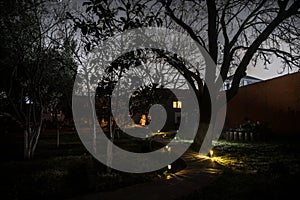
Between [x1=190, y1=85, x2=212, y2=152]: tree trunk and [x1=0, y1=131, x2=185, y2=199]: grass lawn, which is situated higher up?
[x1=190, y1=85, x2=212, y2=152]: tree trunk

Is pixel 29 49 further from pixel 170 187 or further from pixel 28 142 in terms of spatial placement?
pixel 170 187

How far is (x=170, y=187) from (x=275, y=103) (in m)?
14.2

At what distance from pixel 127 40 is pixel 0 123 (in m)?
14.0

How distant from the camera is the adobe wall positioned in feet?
51.9

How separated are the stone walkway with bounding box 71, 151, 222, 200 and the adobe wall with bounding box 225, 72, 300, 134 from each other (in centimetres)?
1052

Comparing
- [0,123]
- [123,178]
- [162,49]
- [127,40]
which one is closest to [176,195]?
[123,178]

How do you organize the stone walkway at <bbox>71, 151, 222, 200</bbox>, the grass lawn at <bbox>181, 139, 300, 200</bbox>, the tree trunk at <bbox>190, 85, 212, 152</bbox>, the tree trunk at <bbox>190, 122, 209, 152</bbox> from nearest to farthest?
the grass lawn at <bbox>181, 139, 300, 200</bbox>, the stone walkway at <bbox>71, 151, 222, 200</bbox>, the tree trunk at <bbox>190, 85, 212, 152</bbox>, the tree trunk at <bbox>190, 122, 209, 152</bbox>

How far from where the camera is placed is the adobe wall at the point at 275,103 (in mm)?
15805

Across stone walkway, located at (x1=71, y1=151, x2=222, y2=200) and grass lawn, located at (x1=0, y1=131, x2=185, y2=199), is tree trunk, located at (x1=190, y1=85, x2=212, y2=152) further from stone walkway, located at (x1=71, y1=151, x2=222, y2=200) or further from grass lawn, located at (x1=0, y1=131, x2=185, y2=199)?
stone walkway, located at (x1=71, y1=151, x2=222, y2=200)

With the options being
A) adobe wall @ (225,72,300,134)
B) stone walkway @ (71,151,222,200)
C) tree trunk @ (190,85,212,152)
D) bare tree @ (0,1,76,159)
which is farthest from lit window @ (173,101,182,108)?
stone walkway @ (71,151,222,200)

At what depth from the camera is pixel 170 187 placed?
580 cm

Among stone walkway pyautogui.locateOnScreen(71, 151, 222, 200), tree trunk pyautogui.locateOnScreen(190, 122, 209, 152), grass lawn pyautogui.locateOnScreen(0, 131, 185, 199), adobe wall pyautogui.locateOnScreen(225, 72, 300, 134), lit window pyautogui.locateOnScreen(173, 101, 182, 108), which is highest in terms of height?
lit window pyautogui.locateOnScreen(173, 101, 182, 108)

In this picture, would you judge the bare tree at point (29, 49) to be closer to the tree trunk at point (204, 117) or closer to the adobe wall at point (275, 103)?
the tree trunk at point (204, 117)

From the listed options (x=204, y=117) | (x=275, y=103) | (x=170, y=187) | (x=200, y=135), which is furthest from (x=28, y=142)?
(x=275, y=103)
